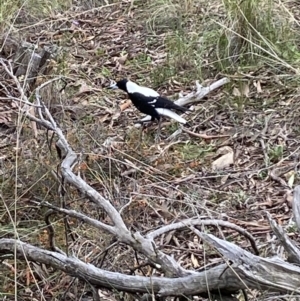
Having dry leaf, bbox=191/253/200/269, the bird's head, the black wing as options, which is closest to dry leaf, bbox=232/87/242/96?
the black wing

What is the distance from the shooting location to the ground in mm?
2840

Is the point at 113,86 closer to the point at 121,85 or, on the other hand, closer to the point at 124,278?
the point at 121,85

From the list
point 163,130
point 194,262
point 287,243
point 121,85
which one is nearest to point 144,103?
point 163,130

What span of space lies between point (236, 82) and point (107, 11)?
6.82 feet

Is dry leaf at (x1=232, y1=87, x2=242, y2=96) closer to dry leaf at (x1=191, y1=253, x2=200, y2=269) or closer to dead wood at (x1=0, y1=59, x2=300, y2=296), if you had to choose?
dry leaf at (x1=191, y1=253, x2=200, y2=269)

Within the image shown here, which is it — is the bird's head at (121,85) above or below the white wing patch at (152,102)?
below

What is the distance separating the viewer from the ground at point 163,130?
2.84 metres

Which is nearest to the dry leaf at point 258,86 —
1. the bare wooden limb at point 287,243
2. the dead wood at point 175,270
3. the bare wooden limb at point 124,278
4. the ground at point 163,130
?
the ground at point 163,130

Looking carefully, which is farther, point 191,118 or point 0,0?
point 0,0

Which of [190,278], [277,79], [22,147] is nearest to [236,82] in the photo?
[277,79]

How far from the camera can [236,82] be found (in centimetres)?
412

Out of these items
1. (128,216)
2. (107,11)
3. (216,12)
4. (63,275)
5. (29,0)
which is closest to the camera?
(63,275)

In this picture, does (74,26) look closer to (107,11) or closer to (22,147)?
(107,11)

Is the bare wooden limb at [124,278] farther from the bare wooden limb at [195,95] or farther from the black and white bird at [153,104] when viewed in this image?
the bare wooden limb at [195,95]
